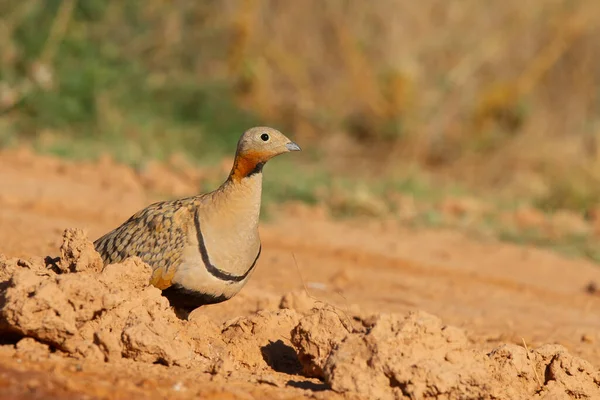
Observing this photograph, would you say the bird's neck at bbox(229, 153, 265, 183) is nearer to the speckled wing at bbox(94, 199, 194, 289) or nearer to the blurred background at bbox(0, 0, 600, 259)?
the speckled wing at bbox(94, 199, 194, 289)

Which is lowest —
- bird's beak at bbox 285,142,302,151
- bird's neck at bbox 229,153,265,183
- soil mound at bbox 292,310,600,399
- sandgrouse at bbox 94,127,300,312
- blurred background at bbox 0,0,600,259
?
soil mound at bbox 292,310,600,399

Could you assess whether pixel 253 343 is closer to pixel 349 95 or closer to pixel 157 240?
pixel 157 240

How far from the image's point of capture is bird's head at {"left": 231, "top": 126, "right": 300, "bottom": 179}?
472cm

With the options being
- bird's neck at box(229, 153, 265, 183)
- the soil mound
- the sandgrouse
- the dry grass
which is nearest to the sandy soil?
the soil mound

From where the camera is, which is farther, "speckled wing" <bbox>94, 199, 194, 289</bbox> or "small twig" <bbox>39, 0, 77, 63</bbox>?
"small twig" <bbox>39, 0, 77, 63</bbox>

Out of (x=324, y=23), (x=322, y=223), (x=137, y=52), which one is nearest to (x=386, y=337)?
(x=322, y=223)

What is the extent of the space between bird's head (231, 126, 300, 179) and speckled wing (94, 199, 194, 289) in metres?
0.32

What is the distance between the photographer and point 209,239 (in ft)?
15.3

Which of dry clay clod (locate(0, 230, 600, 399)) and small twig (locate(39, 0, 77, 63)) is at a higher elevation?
small twig (locate(39, 0, 77, 63))

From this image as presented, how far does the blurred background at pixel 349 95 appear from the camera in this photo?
10.9 meters

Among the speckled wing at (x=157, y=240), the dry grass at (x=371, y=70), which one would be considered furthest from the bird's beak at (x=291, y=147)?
the dry grass at (x=371, y=70)

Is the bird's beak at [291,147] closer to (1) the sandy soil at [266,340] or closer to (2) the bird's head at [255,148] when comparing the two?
(2) the bird's head at [255,148]

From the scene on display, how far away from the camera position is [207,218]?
4.73 meters

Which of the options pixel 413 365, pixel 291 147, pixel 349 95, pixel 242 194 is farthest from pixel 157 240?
pixel 349 95
